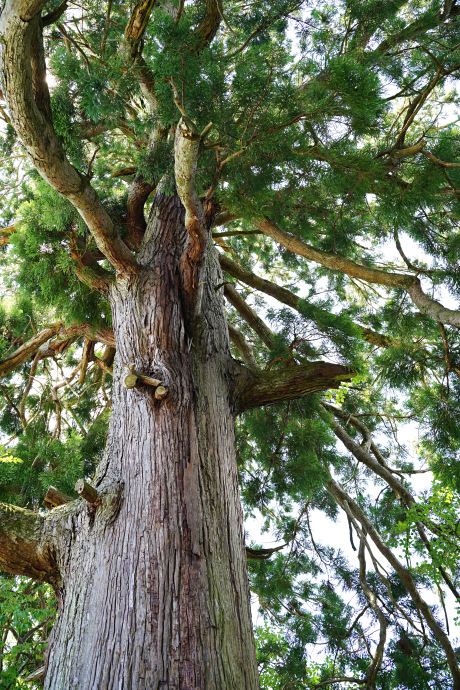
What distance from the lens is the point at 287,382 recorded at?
2955 millimetres

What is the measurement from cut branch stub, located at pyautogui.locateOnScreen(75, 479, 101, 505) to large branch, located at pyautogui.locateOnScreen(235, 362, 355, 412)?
118 cm

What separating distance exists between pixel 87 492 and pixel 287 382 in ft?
4.85

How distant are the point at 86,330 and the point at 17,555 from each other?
2.00 m

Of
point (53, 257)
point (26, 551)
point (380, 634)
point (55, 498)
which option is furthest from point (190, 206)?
point (380, 634)

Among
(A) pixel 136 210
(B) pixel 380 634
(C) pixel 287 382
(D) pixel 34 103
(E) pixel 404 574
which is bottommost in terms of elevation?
(B) pixel 380 634

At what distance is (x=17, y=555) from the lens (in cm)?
203

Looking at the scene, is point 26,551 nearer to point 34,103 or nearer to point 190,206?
point 190,206

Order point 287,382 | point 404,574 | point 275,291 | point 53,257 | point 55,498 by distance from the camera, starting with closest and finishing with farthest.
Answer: point 55,498, point 287,382, point 53,257, point 404,574, point 275,291

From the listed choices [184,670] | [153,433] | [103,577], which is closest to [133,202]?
[153,433]

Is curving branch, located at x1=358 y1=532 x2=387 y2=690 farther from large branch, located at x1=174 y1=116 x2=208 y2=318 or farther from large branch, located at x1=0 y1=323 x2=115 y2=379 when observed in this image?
large branch, located at x1=0 y1=323 x2=115 y2=379

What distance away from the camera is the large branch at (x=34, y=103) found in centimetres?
178

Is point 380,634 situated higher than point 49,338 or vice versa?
point 49,338

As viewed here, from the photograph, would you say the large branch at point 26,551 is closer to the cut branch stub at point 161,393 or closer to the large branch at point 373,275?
the cut branch stub at point 161,393

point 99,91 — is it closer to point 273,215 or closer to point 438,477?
point 273,215
